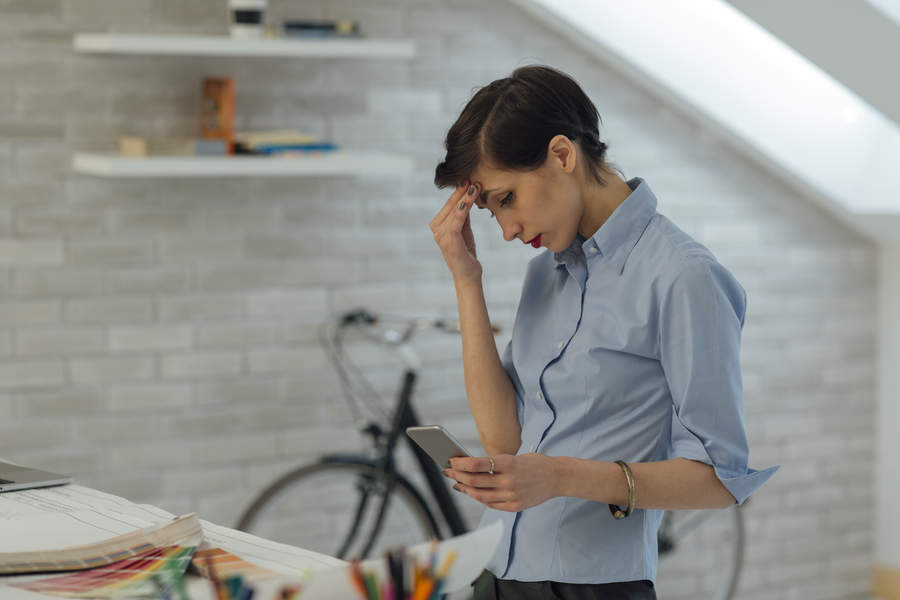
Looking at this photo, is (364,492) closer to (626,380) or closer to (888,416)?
(626,380)

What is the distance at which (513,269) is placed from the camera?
3.52 m

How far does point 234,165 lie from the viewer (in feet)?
9.56

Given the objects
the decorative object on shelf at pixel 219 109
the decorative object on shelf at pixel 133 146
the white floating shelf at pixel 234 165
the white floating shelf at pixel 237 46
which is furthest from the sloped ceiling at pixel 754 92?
the decorative object on shelf at pixel 133 146

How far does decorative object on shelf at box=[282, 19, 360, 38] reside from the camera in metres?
2.98

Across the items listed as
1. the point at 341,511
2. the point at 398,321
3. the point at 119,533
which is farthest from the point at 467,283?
the point at 341,511

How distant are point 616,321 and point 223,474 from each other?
1.99m

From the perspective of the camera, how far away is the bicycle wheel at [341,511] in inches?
125

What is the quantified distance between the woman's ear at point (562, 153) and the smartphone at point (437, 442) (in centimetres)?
41

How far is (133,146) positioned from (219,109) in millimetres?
255

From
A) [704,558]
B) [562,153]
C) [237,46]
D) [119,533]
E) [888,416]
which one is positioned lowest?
[704,558]

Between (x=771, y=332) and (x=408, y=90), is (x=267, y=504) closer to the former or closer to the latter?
(x=408, y=90)

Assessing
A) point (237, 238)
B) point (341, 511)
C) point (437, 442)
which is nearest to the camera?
point (437, 442)

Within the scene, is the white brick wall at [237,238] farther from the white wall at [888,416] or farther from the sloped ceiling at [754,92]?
the white wall at [888,416]

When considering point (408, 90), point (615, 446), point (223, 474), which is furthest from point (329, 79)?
point (615, 446)
